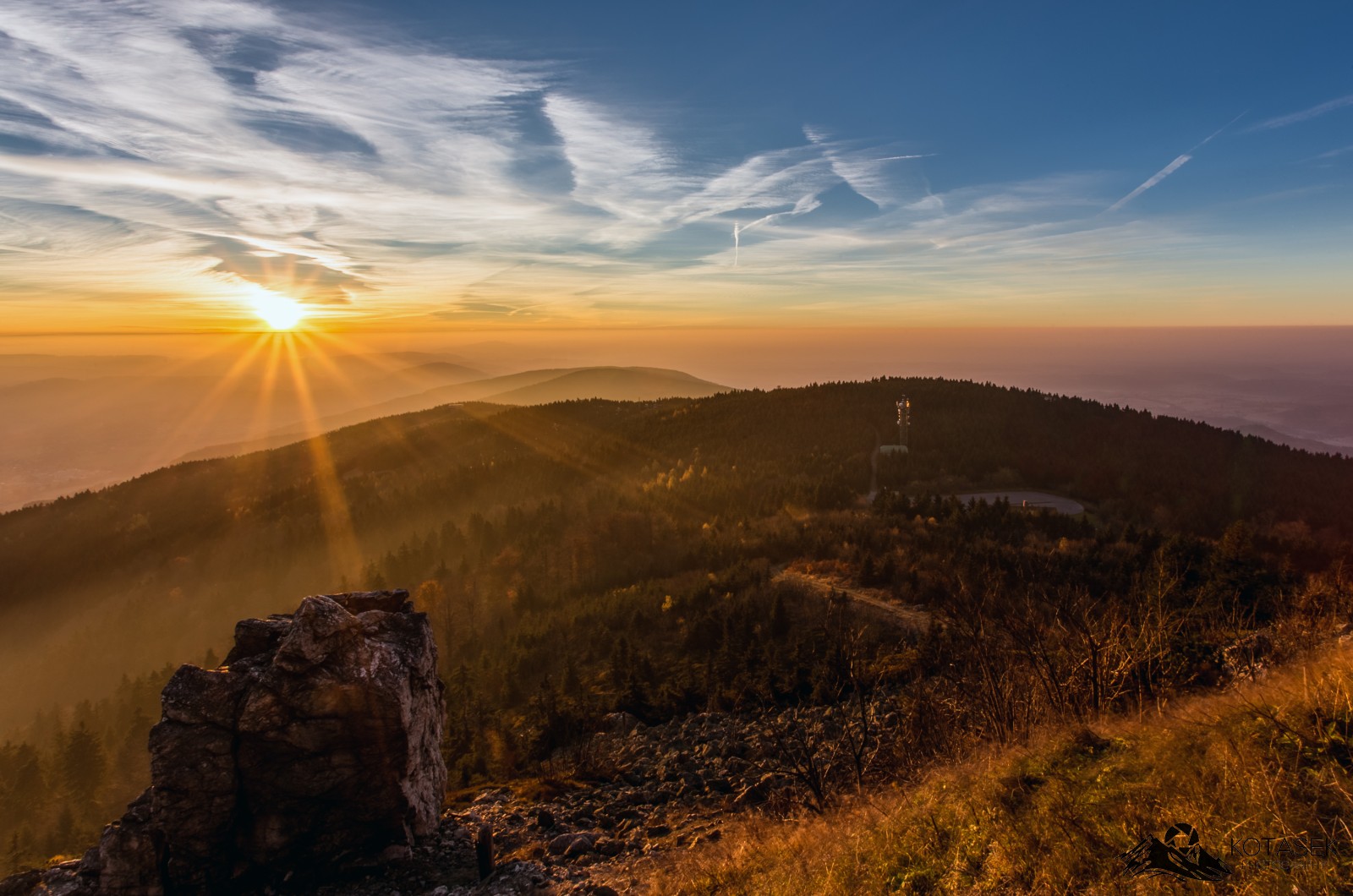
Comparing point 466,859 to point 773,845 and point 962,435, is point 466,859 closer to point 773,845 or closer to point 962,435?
point 773,845

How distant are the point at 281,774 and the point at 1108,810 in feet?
52.3

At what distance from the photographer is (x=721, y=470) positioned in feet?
251

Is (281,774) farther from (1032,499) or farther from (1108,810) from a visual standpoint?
(1032,499)

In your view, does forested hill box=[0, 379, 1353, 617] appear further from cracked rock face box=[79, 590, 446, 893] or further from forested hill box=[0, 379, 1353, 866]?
cracked rock face box=[79, 590, 446, 893]

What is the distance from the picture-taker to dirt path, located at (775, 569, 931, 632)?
3080 cm

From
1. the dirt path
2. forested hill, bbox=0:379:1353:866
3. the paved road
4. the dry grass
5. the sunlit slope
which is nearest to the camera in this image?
the dry grass

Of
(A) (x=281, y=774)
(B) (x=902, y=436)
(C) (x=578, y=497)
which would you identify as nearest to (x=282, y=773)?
(A) (x=281, y=774)

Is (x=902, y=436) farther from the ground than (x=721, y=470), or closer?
farther from the ground

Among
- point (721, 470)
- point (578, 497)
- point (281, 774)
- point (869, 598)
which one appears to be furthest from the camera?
point (578, 497)

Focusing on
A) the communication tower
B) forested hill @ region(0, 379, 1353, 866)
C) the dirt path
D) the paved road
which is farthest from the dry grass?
the communication tower

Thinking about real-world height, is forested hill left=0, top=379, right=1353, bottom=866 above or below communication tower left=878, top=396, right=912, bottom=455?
below

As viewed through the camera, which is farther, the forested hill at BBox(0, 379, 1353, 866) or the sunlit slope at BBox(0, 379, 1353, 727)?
the sunlit slope at BBox(0, 379, 1353, 727)

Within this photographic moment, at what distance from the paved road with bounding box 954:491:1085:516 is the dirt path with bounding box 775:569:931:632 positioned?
2246 centimetres

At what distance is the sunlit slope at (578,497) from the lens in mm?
59875
